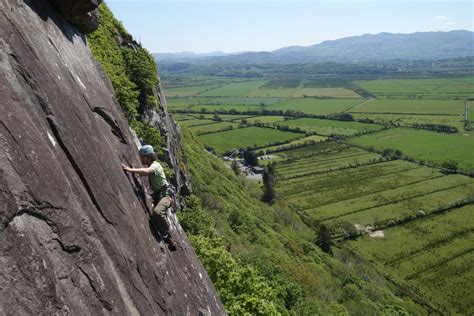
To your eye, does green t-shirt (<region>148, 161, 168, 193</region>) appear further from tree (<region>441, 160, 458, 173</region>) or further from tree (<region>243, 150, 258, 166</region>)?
tree (<region>441, 160, 458, 173</region>)

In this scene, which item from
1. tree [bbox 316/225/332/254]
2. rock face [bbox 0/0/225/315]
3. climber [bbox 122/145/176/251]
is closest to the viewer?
→ rock face [bbox 0/0/225/315]

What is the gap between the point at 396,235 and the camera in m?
122

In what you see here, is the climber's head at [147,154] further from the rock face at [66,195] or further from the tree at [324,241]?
the tree at [324,241]

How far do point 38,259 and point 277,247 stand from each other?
66051 mm

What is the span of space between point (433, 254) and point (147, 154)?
109022 millimetres

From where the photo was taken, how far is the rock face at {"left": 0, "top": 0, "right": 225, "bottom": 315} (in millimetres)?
9586

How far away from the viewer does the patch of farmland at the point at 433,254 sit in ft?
A: 308

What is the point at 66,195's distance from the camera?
11.4 metres

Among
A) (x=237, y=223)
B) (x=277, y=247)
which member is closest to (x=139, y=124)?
(x=237, y=223)

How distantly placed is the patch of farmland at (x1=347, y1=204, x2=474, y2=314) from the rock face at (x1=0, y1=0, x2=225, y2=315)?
8924 centimetres

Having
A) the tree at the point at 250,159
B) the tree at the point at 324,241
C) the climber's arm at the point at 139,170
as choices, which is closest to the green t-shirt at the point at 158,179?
the climber's arm at the point at 139,170

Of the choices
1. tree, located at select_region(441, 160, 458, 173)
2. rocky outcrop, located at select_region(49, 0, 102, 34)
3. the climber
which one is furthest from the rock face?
tree, located at select_region(441, 160, 458, 173)

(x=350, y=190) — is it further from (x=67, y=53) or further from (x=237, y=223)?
(x=67, y=53)

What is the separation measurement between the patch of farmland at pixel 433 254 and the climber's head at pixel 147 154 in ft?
289
